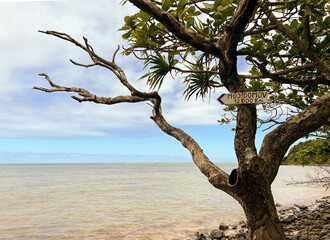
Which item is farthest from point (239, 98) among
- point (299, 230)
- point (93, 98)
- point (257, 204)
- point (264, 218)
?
point (299, 230)

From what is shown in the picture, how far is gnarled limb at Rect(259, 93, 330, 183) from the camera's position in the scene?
3250 millimetres

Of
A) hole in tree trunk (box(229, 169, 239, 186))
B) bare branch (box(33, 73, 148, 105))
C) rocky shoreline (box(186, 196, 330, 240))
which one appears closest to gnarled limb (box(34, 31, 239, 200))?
bare branch (box(33, 73, 148, 105))

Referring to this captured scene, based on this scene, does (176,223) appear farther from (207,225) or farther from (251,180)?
(251,180)

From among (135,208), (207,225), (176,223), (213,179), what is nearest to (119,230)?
(176,223)

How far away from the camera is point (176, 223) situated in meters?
9.24

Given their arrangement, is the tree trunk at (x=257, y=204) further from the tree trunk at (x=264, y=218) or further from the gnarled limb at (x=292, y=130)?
the gnarled limb at (x=292, y=130)

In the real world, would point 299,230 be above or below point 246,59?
below

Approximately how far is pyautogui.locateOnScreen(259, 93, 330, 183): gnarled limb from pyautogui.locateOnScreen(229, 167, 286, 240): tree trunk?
1.13ft

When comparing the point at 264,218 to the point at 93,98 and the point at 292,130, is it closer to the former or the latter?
the point at 292,130

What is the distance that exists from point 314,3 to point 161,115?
295 cm

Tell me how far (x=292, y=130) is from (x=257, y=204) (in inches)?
39.9

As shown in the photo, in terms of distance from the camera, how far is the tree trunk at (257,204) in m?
2.95

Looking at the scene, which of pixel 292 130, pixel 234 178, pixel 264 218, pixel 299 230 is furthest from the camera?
pixel 299 230

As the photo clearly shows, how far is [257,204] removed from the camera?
10.3 ft
